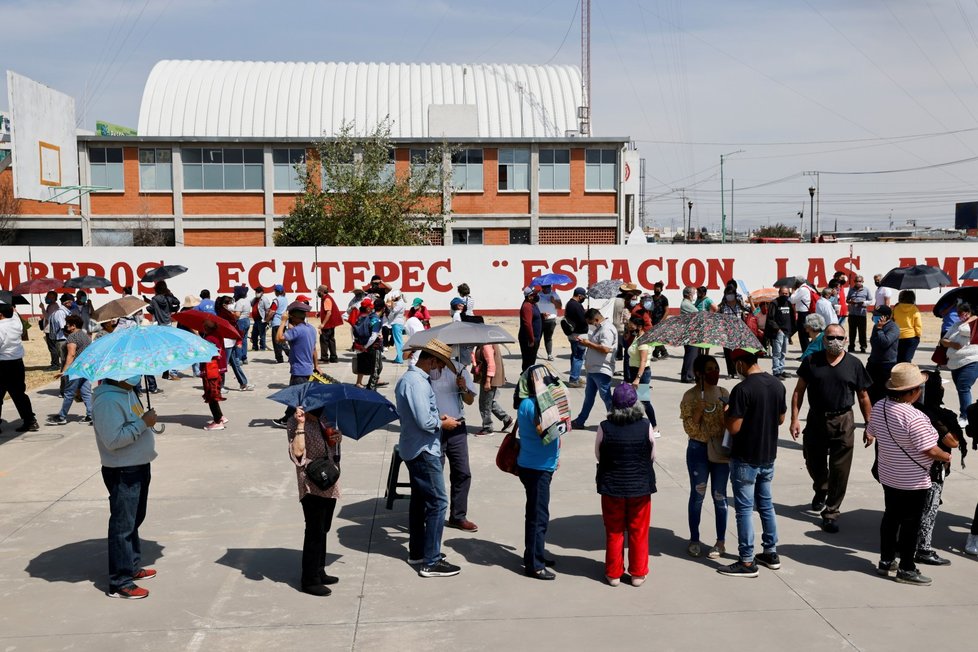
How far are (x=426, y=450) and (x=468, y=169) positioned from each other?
3940cm

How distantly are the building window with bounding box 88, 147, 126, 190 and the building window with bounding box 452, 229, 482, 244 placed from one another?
53.3 ft

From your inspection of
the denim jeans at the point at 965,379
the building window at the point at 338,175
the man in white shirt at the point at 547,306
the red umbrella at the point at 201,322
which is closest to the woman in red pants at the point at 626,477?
the denim jeans at the point at 965,379

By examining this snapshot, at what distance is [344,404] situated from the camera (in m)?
6.68

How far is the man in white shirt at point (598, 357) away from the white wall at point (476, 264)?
55.1 ft

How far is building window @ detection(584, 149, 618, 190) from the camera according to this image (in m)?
45.1

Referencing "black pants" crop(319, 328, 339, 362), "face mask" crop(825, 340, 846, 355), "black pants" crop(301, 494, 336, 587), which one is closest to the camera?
"black pants" crop(301, 494, 336, 587)

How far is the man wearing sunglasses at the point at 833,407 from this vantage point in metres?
7.88

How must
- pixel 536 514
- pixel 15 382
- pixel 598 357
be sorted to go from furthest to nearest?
pixel 598 357, pixel 15 382, pixel 536 514

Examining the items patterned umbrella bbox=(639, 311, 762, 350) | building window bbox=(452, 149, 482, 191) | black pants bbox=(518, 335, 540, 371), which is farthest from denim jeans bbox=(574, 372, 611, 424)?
building window bbox=(452, 149, 482, 191)

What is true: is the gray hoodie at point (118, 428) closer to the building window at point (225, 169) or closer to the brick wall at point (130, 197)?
the building window at point (225, 169)

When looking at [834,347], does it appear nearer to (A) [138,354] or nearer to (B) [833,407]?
(B) [833,407]

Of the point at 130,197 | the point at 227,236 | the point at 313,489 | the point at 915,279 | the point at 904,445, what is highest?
the point at 130,197

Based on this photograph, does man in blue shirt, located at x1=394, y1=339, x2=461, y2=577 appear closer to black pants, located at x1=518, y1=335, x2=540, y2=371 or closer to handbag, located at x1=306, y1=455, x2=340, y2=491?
handbag, located at x1=306, y1=455, x2=340, y2=491

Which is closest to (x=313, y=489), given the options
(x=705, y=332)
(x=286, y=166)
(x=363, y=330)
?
(x=705, y=332)
